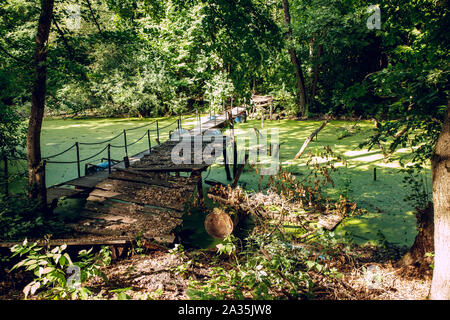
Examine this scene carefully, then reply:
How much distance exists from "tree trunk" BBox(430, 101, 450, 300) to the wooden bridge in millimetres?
3046

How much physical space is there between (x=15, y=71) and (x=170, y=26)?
425 centimetres

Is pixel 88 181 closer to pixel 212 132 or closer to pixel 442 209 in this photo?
pixel 212 132

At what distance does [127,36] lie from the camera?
534 cm

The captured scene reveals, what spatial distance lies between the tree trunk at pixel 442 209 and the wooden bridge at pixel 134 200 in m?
3.05

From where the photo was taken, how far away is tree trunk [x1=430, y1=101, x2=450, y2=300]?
2.36 meters

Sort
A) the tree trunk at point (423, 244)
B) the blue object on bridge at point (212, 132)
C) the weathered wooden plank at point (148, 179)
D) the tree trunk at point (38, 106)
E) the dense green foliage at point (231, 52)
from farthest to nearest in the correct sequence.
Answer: the blue object on bridge at point (212, 132)
the weathered wooden plank at point (148, 179)
the tree trunk at point (38, 106)
the dense green foliage at point (231, 52)
the tree trunk at point (423, 244)

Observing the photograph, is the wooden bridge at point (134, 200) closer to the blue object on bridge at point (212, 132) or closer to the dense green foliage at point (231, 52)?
the dense green foliage at point (231, 52)

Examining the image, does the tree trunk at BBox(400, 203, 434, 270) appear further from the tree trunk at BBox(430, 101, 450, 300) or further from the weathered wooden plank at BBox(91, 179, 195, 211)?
the weathered wooden plank at BBox(91, 179, 195, 211)

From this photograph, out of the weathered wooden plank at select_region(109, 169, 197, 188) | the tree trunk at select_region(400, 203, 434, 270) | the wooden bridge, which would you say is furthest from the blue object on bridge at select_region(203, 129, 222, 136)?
the tree trunk at select_region(400, 203, 434, 270)

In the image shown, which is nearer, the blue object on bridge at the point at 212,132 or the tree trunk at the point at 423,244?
the tree trunk at the point at 423,244

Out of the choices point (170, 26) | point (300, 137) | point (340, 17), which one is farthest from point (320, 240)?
point (340, 17)

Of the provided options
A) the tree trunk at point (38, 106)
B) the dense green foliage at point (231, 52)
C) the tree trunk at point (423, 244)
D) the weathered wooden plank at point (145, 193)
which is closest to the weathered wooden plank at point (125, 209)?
the weathered wooden plank at point (145, 193)

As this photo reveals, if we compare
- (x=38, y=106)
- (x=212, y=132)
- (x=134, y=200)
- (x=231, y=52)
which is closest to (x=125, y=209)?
(x=134, y=200)

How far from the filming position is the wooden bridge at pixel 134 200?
455 cm
